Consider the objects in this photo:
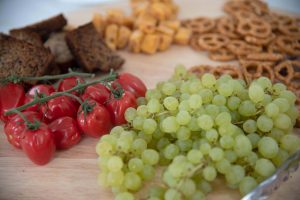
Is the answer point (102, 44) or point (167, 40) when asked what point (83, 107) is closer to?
point (102, 44)

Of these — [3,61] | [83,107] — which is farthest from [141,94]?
[3,61]

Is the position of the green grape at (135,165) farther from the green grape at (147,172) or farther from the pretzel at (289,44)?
the pretzel at (289,44)

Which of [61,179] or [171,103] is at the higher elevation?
[171,103]

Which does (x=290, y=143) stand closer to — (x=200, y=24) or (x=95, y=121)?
(x=95, y=121)

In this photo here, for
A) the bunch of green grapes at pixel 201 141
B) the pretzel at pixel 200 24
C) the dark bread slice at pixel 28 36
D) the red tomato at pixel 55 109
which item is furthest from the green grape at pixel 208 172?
the pretzel at pixel 200 24

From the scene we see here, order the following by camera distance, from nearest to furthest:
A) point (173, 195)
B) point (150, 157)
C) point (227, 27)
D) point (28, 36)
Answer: point (173, 195), point (150, 157), point (28, 36), point (227, 27)

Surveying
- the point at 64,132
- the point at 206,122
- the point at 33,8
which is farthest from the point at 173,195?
the point at 33,8

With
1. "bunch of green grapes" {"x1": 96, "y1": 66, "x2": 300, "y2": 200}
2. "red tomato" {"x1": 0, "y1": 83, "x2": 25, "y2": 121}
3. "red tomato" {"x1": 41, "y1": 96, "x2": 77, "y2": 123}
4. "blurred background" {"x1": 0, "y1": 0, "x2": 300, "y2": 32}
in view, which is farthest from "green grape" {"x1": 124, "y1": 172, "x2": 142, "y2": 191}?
"blurred background" {"x1": 0, "y1": 0, "x2": 300, "y2": 32}
